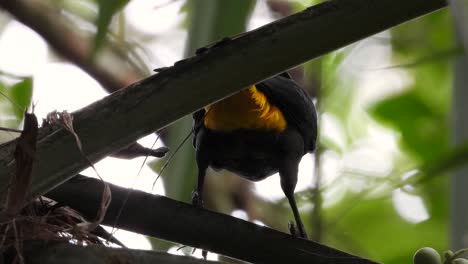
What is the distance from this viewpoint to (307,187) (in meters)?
2.46

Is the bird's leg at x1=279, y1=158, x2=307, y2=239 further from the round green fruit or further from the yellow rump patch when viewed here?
the round green fruit

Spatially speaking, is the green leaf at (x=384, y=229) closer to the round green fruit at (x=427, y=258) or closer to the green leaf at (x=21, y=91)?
the green leaf at (x=21, y=91)

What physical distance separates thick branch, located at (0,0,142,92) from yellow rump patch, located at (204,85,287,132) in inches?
33.7

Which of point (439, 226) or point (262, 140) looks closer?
point (262, 140)

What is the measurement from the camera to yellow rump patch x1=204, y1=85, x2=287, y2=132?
2.24 m

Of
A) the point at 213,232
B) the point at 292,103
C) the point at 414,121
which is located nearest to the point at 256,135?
the point at 292,103


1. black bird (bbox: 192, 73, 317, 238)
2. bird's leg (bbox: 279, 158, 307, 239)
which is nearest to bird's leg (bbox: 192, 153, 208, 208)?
black bird (bbox: 192, 73, 317, 238)

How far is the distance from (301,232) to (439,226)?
3.66 feet

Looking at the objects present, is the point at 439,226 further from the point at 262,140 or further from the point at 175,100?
the point at 175,100

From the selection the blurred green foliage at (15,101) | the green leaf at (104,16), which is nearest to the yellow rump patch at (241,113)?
the blurred green foliage at (15,101)

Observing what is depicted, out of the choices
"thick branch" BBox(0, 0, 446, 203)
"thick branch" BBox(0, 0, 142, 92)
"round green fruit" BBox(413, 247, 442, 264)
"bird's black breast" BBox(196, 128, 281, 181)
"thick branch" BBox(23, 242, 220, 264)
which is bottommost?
"thick branch" BBox(23, 242, 220, 264)

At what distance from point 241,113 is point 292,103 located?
0.17 m

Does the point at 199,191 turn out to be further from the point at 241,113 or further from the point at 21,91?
the point at 21,91

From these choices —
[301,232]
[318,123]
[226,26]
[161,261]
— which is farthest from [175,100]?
[318,123]
